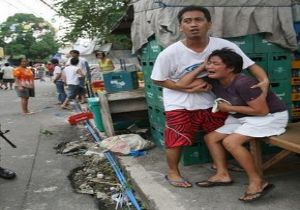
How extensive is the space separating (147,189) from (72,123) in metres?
5.56

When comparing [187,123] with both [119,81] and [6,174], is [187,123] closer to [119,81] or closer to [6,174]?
[6,174]

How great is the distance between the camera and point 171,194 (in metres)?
4.17

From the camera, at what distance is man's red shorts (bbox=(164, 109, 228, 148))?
4.24m

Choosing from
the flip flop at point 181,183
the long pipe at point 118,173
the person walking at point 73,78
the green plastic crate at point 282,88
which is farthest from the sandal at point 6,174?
the person walking at point 73,78

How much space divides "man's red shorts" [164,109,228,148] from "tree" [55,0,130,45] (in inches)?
368

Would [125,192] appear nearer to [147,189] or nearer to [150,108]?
[147,189]

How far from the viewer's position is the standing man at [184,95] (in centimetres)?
425

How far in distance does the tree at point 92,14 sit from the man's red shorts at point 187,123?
936 cm

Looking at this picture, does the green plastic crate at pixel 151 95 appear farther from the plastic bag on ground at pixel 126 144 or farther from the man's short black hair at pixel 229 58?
the man's short black hair at pixel 229 58

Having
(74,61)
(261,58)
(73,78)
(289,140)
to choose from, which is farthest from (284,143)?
(74,61)

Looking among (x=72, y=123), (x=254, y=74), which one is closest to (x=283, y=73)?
(x=254, y=74)

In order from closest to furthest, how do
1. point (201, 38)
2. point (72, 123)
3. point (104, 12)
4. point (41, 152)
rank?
point (201, 38) → point (41, 152) → point (72, 123) → point (104, 12)

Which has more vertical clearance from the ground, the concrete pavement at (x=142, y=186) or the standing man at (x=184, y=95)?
the standing man at (x=184, y=95)

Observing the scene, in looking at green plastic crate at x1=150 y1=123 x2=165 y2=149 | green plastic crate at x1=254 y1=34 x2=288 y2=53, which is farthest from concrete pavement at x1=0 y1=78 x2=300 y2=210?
green plastic crate at x1=254 y1=34 x2=288 y2=53
